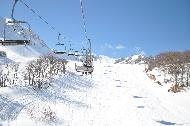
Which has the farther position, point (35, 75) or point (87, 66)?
point (35, 75)

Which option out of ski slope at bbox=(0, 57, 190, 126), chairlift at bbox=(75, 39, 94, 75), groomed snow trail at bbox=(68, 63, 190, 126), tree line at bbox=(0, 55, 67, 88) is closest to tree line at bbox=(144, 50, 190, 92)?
groomed snow trail at bbox=(68, 63, 190, 126)

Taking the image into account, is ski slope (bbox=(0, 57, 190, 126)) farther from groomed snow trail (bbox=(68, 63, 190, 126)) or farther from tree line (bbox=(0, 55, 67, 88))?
tree line (bbox=(0, 55, 67, 88))

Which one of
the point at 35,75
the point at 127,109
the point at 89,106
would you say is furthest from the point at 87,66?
the point at 35,75

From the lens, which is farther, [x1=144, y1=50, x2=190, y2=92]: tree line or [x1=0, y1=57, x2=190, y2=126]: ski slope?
[x1=144, y1=50, x2=190, y2=92]: tree line

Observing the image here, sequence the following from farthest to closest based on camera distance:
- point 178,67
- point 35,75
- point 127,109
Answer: point 178,67, point 35,75, point 127,109

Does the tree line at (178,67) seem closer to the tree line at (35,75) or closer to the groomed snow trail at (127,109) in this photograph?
the groomed snow trail at (127,109)

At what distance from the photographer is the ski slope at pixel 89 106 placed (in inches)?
1249

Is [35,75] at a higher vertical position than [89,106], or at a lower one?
higher

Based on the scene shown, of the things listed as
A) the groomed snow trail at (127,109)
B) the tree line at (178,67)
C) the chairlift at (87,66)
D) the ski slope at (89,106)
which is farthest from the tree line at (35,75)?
the tree line at (178,67)

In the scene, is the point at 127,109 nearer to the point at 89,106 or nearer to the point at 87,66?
the point at 89,106

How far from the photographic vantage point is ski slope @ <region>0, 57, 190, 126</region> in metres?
31.7

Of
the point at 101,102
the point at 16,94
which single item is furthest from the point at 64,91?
the point at 16,94

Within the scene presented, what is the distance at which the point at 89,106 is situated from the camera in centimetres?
4119

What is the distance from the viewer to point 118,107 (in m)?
43.7
